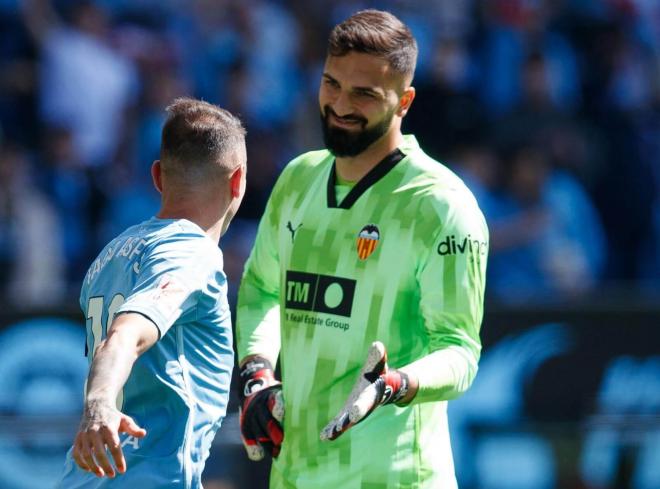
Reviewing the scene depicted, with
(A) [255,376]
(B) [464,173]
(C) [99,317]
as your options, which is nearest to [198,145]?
(C) [99,317]

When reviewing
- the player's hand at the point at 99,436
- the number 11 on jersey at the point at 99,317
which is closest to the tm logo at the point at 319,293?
the number 11 on jersey at the point at 99,317

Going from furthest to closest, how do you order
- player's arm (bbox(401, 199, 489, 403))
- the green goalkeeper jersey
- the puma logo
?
the puma logo < the green goalkeeper jersey < player's arm (bbox(401, 199, 489, 403))

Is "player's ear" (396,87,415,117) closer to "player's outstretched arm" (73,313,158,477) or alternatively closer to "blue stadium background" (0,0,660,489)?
"player's outstretched arm" (73,313,158,477)

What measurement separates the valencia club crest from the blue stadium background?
363 cm

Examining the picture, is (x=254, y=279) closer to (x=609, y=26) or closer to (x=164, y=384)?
(x=164, y=384)

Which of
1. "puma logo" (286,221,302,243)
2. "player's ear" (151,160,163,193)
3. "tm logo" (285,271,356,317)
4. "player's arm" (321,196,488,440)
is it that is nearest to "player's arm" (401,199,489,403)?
"player's arm" (321,196,488,440)

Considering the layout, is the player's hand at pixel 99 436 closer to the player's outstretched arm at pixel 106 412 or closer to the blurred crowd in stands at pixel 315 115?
the player's outstretched arm at pixel 106 412

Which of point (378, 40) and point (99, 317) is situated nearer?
point (99, 317)

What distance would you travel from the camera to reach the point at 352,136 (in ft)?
14.5

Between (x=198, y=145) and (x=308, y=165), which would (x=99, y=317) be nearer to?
(x=198, y=145)

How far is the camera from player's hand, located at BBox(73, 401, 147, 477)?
3139 millimetres

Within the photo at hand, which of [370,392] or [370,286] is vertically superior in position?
[370,286]

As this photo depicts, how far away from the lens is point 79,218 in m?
9.72

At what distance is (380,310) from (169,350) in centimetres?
86
